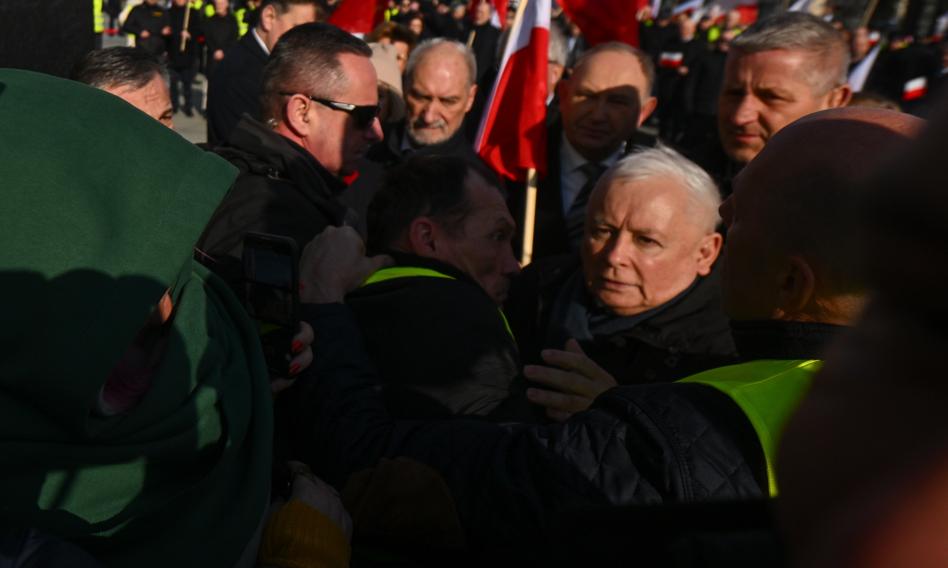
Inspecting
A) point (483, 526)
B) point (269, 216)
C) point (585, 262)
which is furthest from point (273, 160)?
point (483, 526)

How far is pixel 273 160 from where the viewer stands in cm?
292

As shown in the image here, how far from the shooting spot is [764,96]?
11.5 feet

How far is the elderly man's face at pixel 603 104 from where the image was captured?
4.44 m

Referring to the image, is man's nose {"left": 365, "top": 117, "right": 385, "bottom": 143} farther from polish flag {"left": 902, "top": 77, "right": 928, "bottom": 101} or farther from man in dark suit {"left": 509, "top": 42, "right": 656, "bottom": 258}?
polish flag {"left": 902, "top": 77, "right": 928, "bottom": 101}

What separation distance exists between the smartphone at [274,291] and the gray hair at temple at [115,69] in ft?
5.38

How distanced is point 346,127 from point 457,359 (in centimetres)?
148

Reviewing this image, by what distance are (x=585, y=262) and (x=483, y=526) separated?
145 centimetres

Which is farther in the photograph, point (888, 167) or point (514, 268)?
point (514, 268)

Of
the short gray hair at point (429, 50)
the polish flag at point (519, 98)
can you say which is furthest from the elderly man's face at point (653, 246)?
the short gray hair at point (429, 50)

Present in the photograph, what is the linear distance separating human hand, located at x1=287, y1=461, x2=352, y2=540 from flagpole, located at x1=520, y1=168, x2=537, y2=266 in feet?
9.10

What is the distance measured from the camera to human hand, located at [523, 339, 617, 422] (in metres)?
2.11

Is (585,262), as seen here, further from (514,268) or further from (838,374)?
(838,374)

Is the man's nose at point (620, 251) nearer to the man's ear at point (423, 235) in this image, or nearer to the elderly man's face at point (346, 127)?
the man's ear at point (423, 235)

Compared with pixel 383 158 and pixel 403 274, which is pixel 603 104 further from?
pixel 403 274
